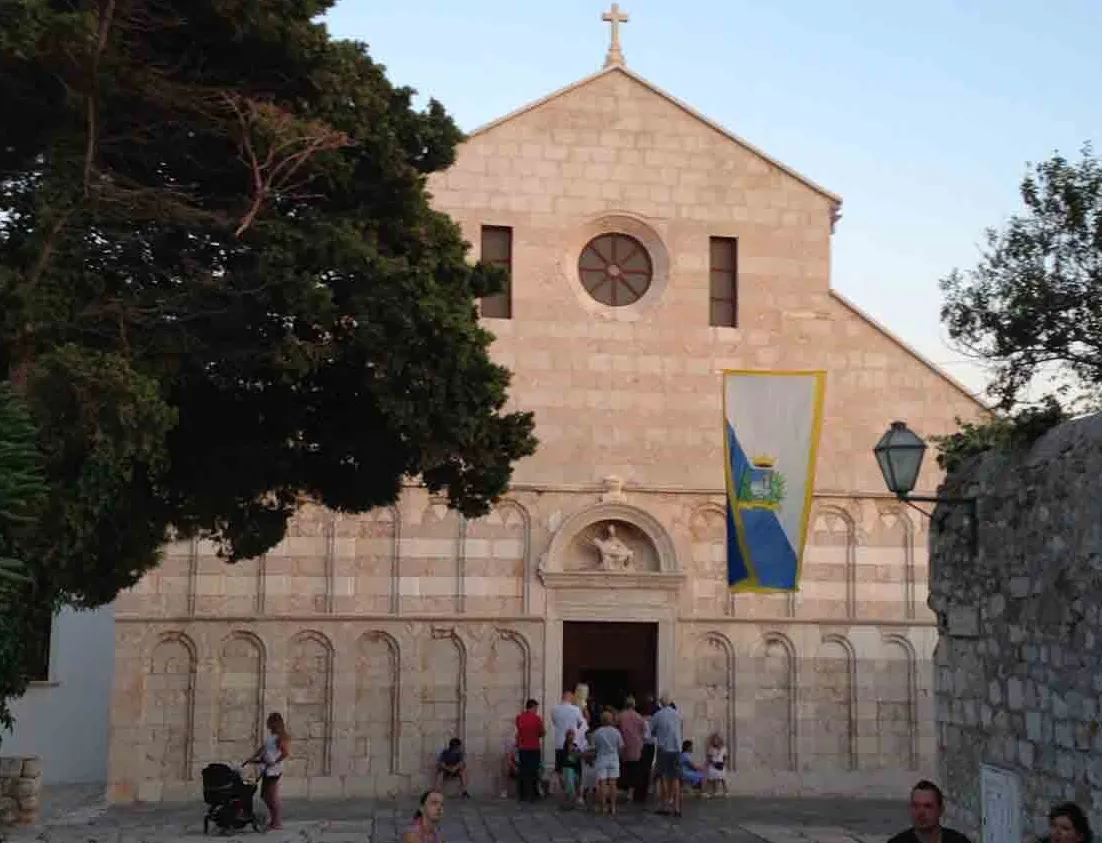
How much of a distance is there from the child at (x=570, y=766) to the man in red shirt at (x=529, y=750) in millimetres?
393

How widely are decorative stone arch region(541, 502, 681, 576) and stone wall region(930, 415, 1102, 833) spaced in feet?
28.8

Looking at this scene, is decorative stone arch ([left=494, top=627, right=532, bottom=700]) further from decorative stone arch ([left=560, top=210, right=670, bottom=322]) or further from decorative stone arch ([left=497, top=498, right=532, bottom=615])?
decorative stone arch ([left=560, top=210, right=670, bottom=322])

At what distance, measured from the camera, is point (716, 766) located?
63.8ft

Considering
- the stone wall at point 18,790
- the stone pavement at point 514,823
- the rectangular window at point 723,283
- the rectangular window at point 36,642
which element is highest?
the rectangular window at point 723,283

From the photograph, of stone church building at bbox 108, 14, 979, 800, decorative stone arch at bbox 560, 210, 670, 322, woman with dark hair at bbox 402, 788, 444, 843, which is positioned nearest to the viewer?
woman with dark hair at bbox 402, 788, 444, 843

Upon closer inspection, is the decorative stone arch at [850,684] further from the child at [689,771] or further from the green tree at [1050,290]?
the green tree at [1050,290]

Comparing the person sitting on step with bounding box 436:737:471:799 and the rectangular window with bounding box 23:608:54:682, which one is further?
the person sitting on step with bounding box 436:737:471:799

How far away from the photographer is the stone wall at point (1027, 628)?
8.62m

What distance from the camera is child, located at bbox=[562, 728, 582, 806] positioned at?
58.7 feet

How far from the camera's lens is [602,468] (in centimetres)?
2036

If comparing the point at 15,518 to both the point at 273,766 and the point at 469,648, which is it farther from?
the point at 469,648

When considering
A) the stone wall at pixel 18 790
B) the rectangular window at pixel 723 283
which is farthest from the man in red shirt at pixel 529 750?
the rectangular window at pixel 723 283

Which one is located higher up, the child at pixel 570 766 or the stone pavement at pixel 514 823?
the child at pixel 570 766

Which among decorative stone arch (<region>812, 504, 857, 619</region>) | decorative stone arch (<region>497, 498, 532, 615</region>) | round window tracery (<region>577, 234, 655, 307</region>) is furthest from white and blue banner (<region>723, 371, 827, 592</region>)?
round window tracery (<region>577, 234, 655, 307</region>)
